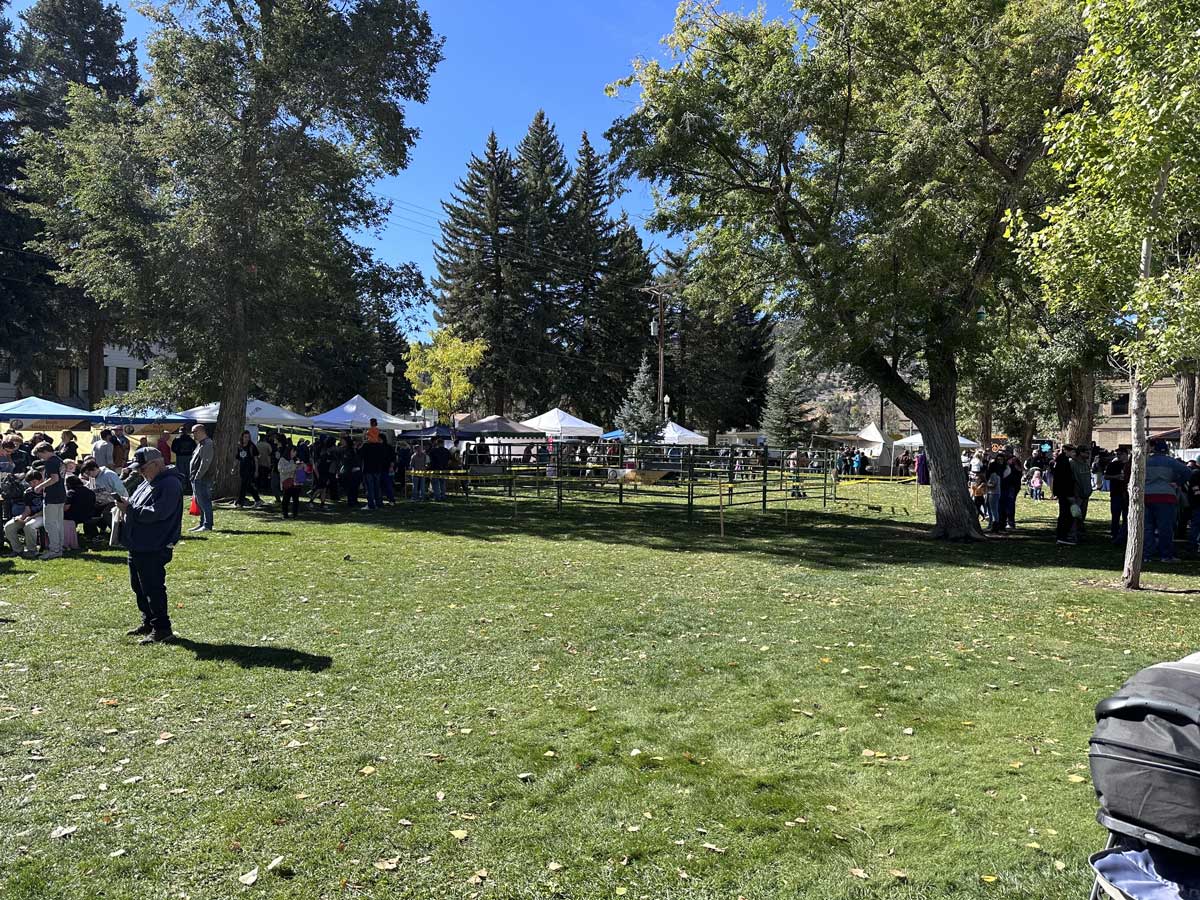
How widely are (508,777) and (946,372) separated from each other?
45.2ft

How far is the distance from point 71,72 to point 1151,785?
56010mm

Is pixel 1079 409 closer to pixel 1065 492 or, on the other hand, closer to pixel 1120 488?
pixel 1065 492

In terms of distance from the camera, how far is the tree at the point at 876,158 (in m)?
14.4

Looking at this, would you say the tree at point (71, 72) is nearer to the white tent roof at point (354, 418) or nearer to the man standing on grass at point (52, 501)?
the white tent roof at point (354, 418)

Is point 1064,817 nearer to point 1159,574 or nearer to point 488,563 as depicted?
point 488,563

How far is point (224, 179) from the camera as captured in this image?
18328mm

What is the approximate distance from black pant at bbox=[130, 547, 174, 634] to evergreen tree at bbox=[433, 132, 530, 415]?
4780 centimetres

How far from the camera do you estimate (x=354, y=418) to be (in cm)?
2725

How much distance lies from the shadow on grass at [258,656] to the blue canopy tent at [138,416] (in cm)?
1592

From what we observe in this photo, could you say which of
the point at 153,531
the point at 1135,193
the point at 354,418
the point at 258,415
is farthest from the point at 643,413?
the point at 153,531

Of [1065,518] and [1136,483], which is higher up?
[1136,483]

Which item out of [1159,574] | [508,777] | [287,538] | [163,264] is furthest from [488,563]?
[163,264]

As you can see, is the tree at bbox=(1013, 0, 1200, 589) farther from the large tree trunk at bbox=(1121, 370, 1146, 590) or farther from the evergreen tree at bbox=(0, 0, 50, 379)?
the evergreen tree at bbox=(0, 0, 50, 379)

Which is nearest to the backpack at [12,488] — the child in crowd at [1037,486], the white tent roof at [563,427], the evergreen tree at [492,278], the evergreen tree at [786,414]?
the white tent roof at [563,427]
